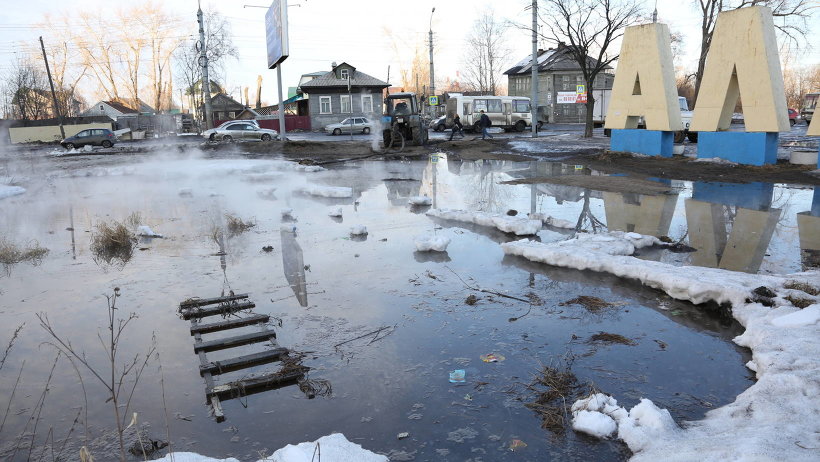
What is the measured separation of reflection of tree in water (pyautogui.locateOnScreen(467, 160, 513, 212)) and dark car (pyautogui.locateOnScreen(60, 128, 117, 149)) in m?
28.0

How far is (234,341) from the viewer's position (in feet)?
15.8

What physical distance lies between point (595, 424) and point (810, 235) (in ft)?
22.1

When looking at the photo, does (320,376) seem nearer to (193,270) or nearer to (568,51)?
(193,270)

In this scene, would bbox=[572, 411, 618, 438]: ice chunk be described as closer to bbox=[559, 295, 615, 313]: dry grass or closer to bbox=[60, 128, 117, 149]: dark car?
bbox=[559, 295, 615, 313]: dry grass

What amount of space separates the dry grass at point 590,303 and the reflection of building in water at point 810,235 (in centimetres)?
279

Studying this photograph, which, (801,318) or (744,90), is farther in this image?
(744,90)

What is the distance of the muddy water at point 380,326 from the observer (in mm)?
3570

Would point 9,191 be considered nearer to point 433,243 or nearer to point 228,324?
point 433,243

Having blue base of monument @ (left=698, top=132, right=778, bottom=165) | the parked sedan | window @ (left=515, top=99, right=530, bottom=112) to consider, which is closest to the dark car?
the parked sedan

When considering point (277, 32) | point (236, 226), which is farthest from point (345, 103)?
point (236, 226)

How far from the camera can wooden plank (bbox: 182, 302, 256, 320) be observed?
5410mm

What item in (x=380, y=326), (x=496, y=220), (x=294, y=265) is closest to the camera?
(x=380, y=326)

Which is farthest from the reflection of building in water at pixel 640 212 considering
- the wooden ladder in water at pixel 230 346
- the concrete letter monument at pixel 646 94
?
the concrete letter monument at pixel 646 94

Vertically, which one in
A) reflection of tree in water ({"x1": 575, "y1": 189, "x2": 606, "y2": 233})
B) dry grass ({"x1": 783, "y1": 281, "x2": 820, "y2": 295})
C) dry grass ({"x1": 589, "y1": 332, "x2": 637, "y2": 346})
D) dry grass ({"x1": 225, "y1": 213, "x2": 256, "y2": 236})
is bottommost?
dry grass ({"x1": 589, "y1": 332, "x2": 637, "y2": 346})
